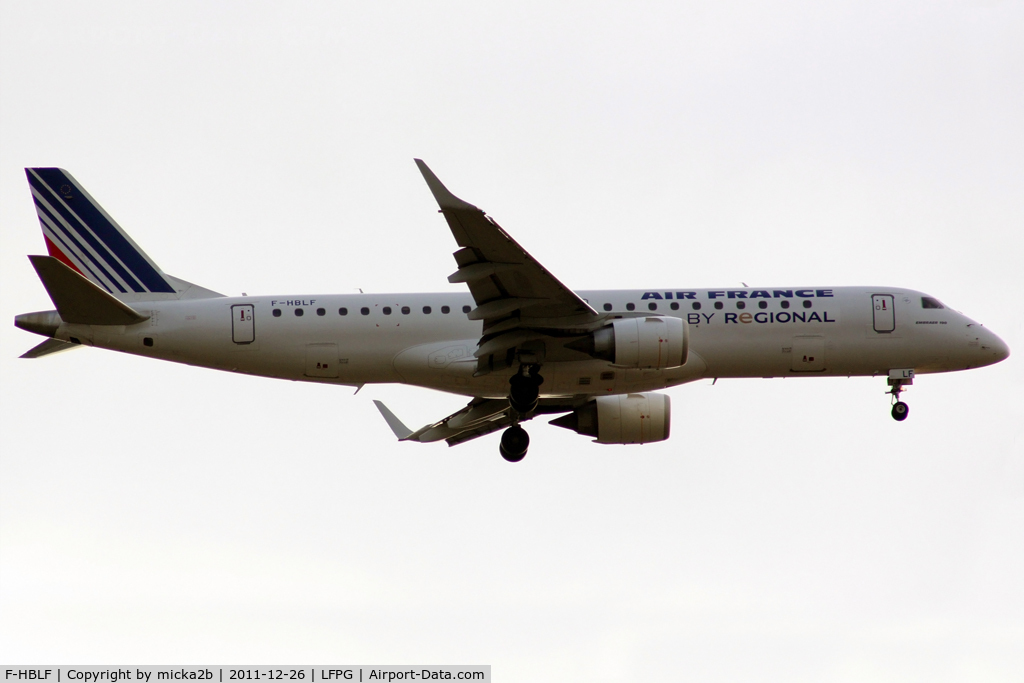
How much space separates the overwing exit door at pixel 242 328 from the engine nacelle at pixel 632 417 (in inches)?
417

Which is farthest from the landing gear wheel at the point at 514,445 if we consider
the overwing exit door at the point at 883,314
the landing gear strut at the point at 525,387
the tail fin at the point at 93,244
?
the overwing exit door at the point at 883,314

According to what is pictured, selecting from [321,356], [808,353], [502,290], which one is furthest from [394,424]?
[808,353]

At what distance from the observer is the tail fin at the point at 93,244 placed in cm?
3070

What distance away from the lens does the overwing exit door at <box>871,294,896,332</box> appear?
31109mm

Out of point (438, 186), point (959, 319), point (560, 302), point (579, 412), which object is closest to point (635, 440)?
point (579, 412)

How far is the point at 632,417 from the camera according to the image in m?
33.5

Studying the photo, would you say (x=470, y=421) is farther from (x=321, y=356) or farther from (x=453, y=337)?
(x=321, y=356)

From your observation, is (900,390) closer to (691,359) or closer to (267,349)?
(691,359)

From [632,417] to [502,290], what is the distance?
798 cm

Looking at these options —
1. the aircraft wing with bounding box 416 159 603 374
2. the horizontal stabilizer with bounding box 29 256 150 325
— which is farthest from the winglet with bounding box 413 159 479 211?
the horizontal stabilizer with bounding box 29 256 150 325

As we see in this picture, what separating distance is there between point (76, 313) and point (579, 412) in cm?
1470

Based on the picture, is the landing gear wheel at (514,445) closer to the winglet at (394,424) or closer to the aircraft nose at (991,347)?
the winglet at (394,424)

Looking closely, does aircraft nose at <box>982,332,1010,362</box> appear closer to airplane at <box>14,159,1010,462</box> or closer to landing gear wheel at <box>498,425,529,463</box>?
airplane at <box>14,159,1010,462</box>

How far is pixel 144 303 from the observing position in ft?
98.7
